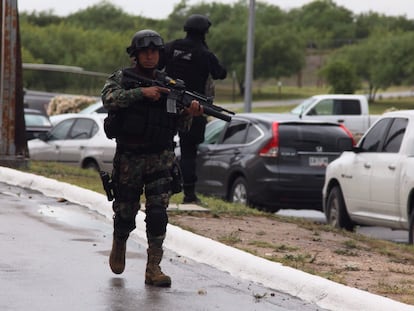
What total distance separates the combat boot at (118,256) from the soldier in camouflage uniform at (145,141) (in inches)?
6.2

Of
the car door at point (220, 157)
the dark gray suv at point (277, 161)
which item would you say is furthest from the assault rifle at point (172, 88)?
the car door at point (220, 157)

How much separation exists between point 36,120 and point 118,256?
22.1 m

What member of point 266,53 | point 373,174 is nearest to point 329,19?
point 266,53

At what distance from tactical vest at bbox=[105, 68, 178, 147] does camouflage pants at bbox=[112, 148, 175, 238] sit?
129 mm

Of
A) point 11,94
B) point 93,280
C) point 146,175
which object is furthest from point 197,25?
point 11,94

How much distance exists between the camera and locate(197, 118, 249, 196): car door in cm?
1814

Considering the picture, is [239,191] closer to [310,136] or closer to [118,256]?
[310,136]

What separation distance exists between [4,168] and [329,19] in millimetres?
137894

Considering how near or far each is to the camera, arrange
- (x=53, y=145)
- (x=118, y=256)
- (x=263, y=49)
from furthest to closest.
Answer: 1. (x=263, y=49)
2. (x=53, y=145)
3. (x=118, y=256)

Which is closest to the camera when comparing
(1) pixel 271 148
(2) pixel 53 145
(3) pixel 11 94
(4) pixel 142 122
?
(4) pixel 142 122

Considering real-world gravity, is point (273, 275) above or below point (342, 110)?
above

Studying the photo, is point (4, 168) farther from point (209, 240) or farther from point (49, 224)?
point (209, 240)

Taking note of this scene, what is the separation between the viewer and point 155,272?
881 centimetres

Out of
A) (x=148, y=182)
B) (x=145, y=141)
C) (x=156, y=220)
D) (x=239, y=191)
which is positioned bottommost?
(x=239, y=191)
